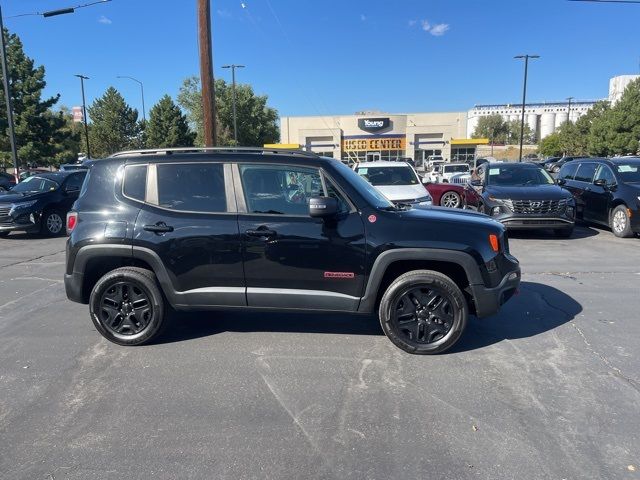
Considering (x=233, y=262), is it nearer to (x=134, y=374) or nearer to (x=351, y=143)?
(x=134, y=374)

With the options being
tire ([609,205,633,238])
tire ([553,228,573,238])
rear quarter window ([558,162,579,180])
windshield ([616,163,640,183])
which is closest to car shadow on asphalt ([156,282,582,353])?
tire ([553,228,573,238])

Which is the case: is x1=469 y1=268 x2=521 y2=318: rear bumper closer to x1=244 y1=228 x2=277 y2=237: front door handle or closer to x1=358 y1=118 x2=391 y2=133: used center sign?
x1=244 y1=228 x2=277 y2=237: front door handle

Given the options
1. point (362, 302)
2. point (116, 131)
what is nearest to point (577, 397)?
point (362, 302)

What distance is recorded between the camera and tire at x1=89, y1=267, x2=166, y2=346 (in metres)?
4.71

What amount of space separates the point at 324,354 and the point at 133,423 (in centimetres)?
176

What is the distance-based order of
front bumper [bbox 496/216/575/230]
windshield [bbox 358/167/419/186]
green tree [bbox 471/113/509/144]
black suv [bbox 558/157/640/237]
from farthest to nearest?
green tree [bbox 471/113/509/144] → windshield [bbox 358/167/419/186] → black suv [bbox 558/157/640/237] → front bumper [bbox 496/216/575/230]

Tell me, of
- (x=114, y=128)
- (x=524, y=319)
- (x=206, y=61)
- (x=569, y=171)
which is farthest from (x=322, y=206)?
(x=114, y=128)

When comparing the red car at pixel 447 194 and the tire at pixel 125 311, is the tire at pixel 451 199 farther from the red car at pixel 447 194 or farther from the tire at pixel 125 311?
the tire at pixel 125 311

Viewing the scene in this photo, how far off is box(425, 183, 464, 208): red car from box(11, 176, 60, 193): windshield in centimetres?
1047

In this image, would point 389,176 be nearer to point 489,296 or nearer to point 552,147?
point 489,296

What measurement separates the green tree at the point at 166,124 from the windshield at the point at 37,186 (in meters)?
41.4

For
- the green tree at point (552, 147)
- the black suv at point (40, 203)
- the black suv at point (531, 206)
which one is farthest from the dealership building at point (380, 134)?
the black suv at point (531, 206)

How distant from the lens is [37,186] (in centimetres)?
1284

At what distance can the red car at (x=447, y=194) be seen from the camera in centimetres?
1476
